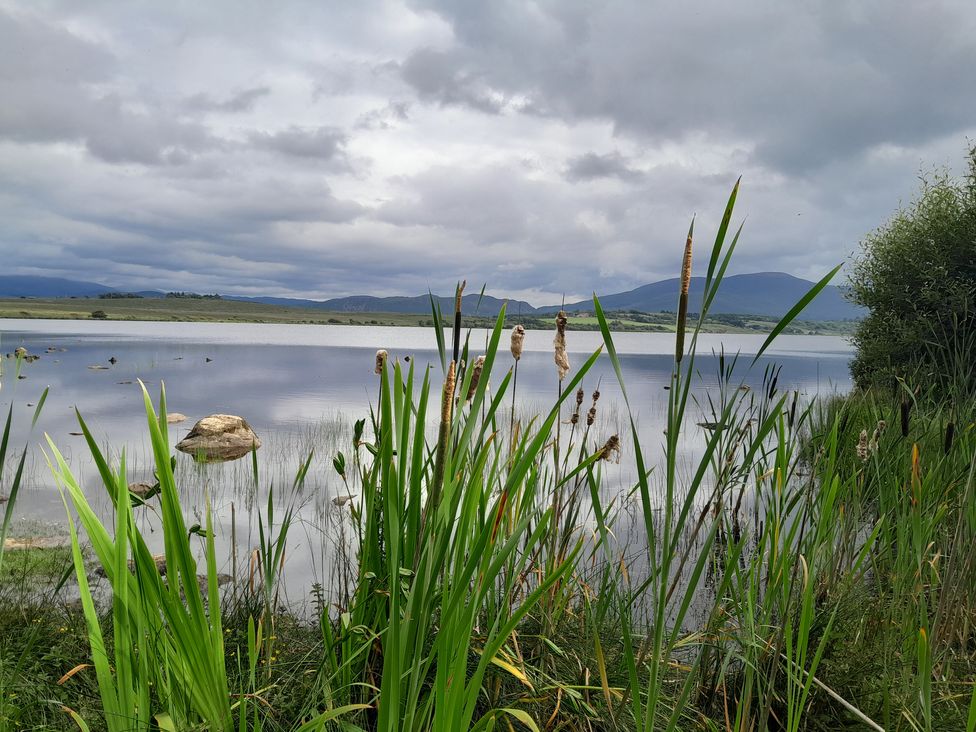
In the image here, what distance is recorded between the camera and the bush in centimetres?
1316

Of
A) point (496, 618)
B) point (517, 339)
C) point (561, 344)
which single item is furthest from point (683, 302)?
point (496, 618)

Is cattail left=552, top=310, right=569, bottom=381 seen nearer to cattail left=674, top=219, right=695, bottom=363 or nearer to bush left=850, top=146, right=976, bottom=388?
cattail left=674, top=219, right=695, bottom=363

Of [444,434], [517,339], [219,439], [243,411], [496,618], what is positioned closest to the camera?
[444,434]

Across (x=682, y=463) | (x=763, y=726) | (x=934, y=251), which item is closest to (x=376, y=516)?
(x=763, y=726)

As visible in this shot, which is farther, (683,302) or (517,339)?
(517,339)

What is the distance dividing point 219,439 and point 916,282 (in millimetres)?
15786

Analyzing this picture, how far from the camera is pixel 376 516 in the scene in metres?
2.14

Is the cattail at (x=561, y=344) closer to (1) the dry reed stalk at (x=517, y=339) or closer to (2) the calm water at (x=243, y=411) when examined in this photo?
(1) the dry reed stalk at (x=517, y=339)

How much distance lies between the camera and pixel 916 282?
47.3ft

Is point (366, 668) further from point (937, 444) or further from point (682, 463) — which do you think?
point (682, 463)

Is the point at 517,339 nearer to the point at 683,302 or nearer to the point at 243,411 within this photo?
the point at 683,302

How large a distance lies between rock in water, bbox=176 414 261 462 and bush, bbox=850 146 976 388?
42.0ft

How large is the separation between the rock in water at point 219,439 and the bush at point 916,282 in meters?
12.8

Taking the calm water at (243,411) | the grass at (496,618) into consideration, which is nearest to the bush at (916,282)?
the calm water at (243,411)
